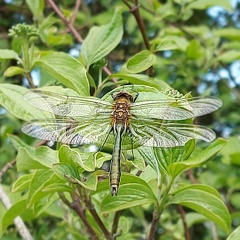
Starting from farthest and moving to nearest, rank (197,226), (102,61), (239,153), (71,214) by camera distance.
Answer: (197,226)
(239,153)
(71,214)
(102,61)

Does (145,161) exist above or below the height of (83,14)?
above

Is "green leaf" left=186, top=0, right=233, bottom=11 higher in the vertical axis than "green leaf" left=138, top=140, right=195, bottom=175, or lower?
lower

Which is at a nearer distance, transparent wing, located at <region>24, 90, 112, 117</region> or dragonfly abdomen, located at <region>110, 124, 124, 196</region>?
dragonfly abdomen, located at <region>110, 124, 124, 196</region>

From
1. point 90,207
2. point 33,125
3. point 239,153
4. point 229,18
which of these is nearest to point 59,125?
point 33,125

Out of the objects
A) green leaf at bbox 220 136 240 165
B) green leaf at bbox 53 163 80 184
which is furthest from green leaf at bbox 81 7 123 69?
green leaf at bbox 220 136 240 165

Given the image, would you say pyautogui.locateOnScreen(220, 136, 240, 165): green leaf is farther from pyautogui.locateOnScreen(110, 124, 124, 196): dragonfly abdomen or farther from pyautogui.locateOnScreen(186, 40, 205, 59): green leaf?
pyautogui.locateOnScreen(110, 124, 124, 196): dragonfly abdomen

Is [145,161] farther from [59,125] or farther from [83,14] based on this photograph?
[83,14]

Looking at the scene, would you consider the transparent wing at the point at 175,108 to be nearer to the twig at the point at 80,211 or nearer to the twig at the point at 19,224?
the twig at the point at 80,211
